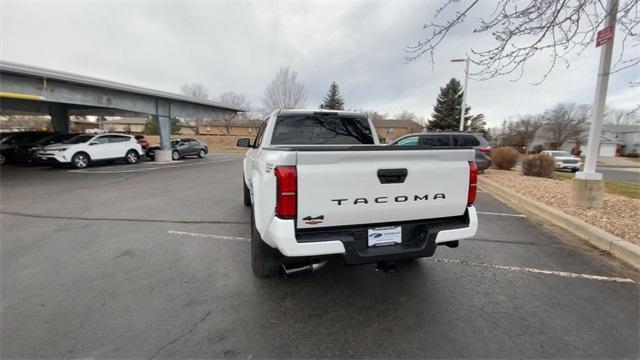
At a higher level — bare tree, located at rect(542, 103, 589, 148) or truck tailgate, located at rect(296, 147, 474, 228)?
bare tree, located at rect(542, 103, 589, 148)

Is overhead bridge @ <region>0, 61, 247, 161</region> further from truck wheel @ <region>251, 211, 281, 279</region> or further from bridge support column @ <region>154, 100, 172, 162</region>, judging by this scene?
truck wheel @ <region>251, 211, 281, 279</region>

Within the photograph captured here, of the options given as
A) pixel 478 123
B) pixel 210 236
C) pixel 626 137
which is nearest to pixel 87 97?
pixel 210 236

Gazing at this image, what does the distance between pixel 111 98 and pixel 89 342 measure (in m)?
17.9

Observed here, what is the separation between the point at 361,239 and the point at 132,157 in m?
19.2

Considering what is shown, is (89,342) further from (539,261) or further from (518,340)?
(539,261)

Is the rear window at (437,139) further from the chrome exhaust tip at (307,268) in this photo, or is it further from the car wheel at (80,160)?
the car wheel at (80,160)

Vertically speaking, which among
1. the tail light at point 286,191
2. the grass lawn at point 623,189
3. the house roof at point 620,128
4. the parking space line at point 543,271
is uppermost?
the house roof at point 620,128

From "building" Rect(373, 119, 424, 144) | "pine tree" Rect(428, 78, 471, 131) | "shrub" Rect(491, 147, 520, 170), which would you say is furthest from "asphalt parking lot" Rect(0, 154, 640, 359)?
"building" Rect(373, 119, 424, 144)

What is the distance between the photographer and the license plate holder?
100 inches

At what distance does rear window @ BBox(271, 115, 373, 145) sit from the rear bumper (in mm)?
2049

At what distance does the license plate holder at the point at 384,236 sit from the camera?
8.36 ft

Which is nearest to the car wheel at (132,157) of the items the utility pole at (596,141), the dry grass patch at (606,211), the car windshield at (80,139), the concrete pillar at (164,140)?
the concrete pillar at (164,140)

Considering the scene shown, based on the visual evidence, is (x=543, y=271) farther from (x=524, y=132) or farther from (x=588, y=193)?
(x=524, y=132)

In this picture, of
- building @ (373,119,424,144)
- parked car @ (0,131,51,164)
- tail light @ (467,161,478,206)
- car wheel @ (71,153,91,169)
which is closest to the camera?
tail light @ (467,161,478,206)
